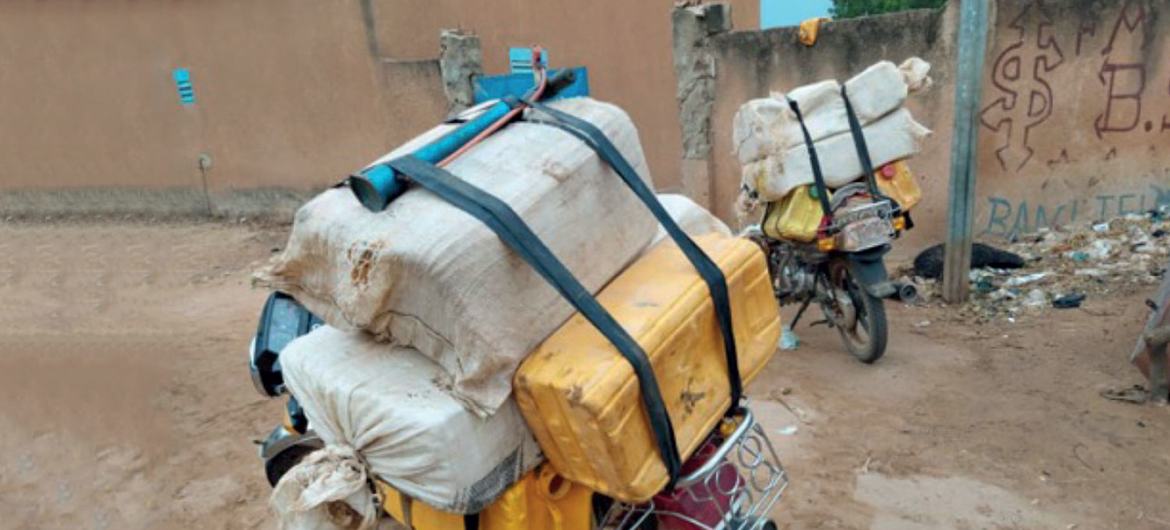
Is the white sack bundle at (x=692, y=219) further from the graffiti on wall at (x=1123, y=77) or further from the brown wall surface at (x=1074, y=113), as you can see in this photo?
the graffiti on wall at (x=1123, y=77)

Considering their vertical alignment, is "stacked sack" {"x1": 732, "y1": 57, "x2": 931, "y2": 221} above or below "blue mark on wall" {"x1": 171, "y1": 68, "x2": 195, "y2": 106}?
below

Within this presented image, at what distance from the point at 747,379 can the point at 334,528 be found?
996mm

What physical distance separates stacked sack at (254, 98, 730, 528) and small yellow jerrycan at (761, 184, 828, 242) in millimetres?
2288

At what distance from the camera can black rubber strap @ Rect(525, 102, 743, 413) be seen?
1691mm

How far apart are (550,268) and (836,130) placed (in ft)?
9.15

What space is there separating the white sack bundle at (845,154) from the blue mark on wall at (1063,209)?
2006 mm

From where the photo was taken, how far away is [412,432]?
4.91 ft

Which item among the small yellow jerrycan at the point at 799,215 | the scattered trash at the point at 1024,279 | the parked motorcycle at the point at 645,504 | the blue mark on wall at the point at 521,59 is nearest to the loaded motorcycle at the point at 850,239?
the small yellow jerrycan at the point at 799,215

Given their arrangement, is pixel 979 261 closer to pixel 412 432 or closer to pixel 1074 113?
pixel 1074 113

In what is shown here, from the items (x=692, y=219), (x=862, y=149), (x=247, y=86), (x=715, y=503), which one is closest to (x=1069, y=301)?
(x=862, y=149)

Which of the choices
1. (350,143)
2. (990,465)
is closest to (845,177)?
(990,465)

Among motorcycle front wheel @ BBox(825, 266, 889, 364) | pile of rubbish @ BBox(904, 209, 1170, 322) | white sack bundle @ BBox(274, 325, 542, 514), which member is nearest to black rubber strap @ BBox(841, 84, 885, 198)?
motorcycle front wheel @ BBox(825, 266, 889, 364)

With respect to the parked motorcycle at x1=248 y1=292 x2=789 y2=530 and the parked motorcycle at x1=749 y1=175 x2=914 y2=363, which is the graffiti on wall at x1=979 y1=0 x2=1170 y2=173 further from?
the parked motorcycle at x1=248 y1=292 x2=789 y2=530

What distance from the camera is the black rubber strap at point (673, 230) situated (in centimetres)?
169
